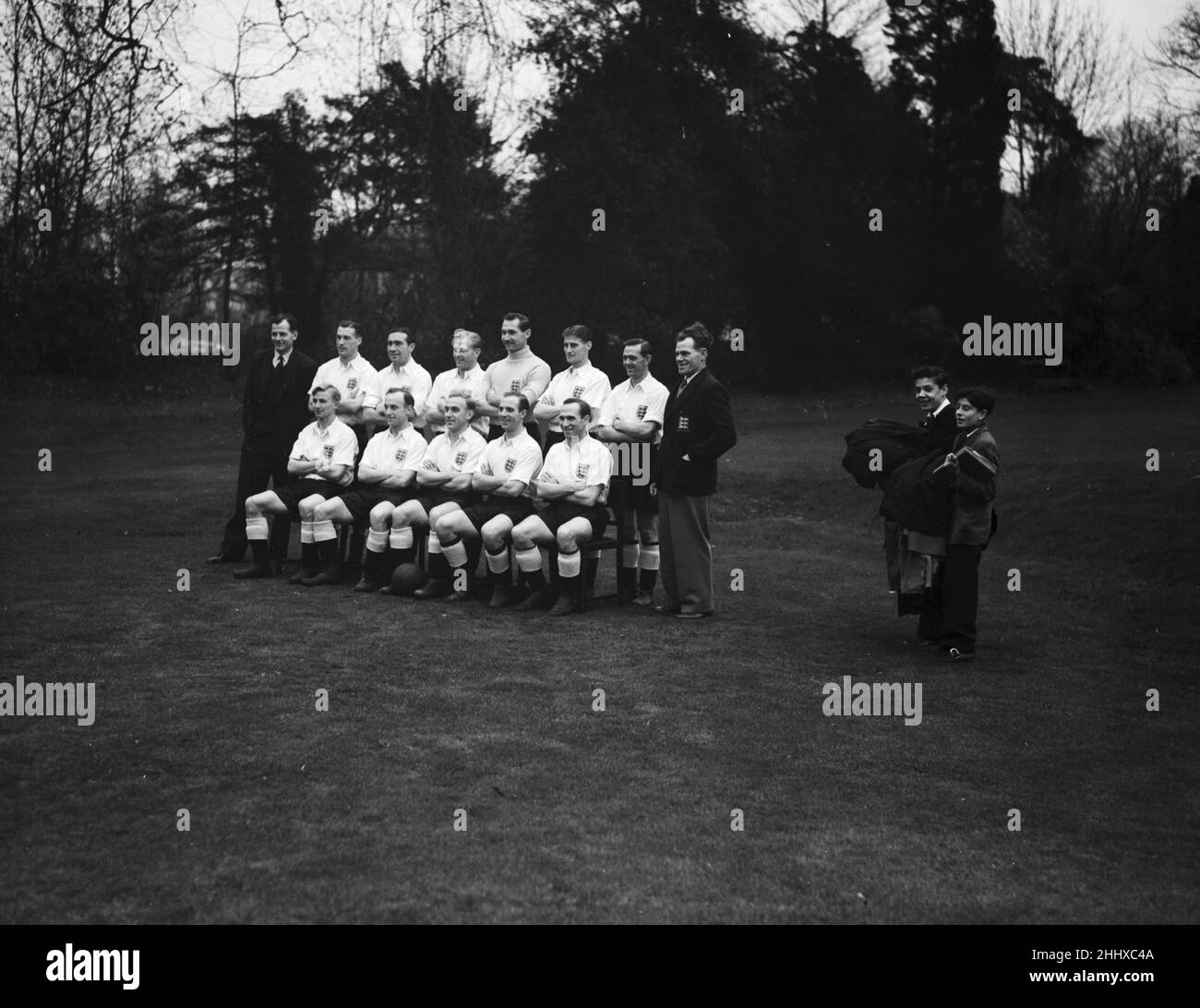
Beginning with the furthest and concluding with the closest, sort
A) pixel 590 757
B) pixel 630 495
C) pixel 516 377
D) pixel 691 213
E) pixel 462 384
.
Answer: pixel 691 213 < pixel 462 384 < pixel 516 377 < pixel 630 495 < pixel 590 757

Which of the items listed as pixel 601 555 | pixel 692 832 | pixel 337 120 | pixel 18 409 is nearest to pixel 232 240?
pixel 337 120

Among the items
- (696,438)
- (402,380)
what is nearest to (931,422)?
(696,438)

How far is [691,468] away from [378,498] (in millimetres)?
2979

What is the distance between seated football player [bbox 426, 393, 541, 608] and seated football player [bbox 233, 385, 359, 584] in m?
1.27

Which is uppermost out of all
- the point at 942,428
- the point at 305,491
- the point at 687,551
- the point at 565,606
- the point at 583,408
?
the point at 583,408

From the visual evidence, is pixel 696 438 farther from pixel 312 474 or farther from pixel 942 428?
pixel 312 474

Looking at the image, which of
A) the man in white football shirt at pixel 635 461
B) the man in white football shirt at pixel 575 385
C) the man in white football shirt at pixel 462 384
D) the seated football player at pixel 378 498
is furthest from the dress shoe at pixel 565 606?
the man in white football shirt at pixel 462 384

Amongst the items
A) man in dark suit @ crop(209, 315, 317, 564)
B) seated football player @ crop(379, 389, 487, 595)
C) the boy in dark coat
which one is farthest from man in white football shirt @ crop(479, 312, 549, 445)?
the boy in dark coat

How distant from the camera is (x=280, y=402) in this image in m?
12.4

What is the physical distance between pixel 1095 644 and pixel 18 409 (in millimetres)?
21872

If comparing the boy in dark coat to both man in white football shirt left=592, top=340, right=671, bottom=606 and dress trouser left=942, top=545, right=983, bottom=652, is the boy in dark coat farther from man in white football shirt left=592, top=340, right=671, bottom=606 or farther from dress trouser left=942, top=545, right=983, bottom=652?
man in white football shirt left=592, top=340, right=671, bottom=606

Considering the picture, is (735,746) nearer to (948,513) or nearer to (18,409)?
(948,513)

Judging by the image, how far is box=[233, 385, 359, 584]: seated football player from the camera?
38.3 ft

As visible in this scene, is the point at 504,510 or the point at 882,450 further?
the point at 504,510
